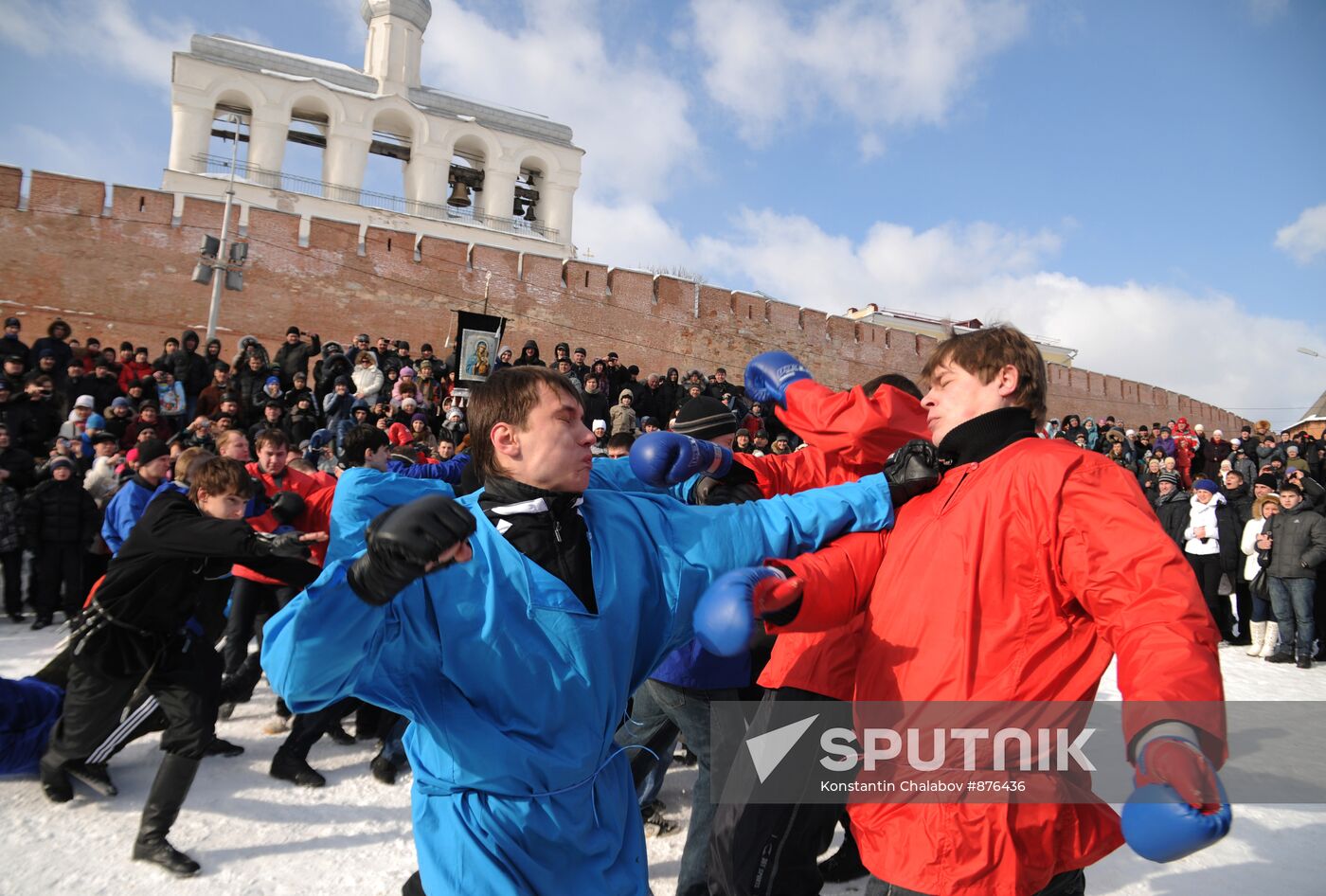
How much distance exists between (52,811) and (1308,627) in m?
9.97

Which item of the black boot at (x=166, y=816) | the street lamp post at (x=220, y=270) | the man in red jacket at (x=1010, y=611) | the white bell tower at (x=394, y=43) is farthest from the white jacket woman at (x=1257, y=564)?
the white bell tower at (x=394, y=43)

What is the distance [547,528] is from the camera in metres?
1.80

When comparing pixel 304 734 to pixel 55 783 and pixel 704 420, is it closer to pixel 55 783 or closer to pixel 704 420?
pixel 55 783

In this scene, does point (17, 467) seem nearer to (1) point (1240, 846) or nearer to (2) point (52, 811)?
(2) point (52, 811)

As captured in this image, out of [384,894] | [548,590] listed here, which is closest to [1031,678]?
[548,590]

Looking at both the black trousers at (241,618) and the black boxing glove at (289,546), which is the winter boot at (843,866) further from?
the black trousers at (241,618)

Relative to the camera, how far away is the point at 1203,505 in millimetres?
9148

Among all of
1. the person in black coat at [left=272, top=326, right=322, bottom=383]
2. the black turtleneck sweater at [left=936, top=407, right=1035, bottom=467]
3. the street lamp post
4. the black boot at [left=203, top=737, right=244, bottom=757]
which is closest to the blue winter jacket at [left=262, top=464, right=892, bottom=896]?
the black turtleneck sweater at [left=936, top=407, right=1035, bottom=467]

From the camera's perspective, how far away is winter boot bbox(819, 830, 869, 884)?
3498 millimetres

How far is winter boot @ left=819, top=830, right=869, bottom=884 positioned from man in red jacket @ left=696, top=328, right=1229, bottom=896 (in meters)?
1.82

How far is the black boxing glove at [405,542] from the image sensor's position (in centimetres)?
132

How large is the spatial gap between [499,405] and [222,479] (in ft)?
7.96

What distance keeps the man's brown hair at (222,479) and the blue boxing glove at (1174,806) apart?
12.0 feet

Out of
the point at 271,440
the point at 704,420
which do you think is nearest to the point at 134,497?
the point at 271,440
